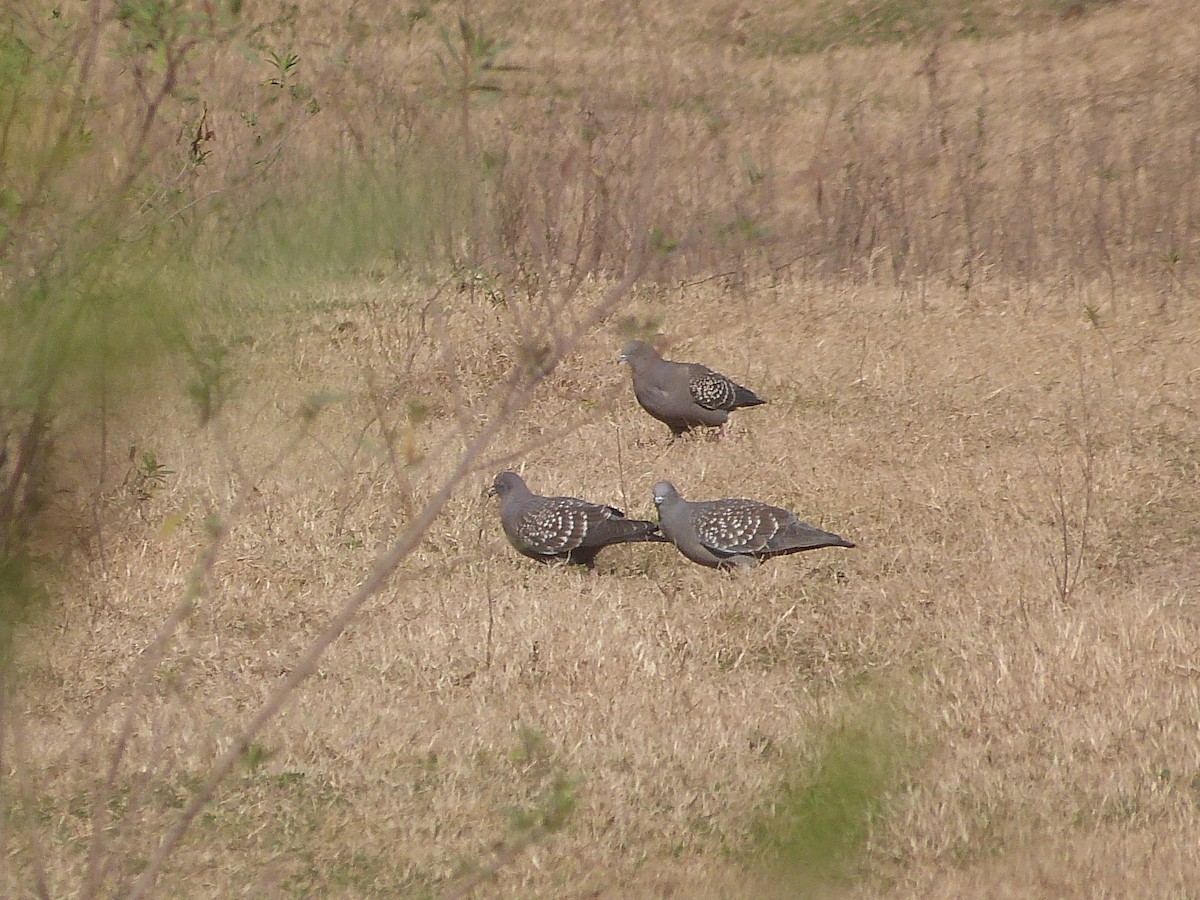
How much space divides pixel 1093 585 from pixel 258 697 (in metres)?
3.92

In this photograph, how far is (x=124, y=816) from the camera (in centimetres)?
523

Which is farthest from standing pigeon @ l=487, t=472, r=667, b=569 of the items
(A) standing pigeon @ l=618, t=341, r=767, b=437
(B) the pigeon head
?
(A) standing pigeon @ l=618, t=341, r=767, b=437

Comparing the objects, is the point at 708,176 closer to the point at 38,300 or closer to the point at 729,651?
the point at 729,651

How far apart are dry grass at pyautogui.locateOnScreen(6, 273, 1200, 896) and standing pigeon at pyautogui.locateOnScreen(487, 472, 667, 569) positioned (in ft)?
0.47

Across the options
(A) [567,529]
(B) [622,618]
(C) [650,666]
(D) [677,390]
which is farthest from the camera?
(D) [677,390]

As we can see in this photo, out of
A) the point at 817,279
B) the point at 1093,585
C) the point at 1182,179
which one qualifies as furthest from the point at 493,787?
the point at 1182,179

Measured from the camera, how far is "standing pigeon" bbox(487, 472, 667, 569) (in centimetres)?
761

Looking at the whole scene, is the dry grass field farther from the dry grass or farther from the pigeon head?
the pigeon head

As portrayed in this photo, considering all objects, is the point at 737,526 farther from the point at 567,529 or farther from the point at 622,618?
the point at 622,618

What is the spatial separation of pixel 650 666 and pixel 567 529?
4.59 feet

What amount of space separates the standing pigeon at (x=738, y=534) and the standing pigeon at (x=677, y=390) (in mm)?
2244

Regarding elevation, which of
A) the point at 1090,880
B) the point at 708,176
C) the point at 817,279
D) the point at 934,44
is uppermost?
the point at 934,44

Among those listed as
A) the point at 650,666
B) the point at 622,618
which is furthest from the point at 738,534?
the point at 650,666

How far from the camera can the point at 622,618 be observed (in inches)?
270
